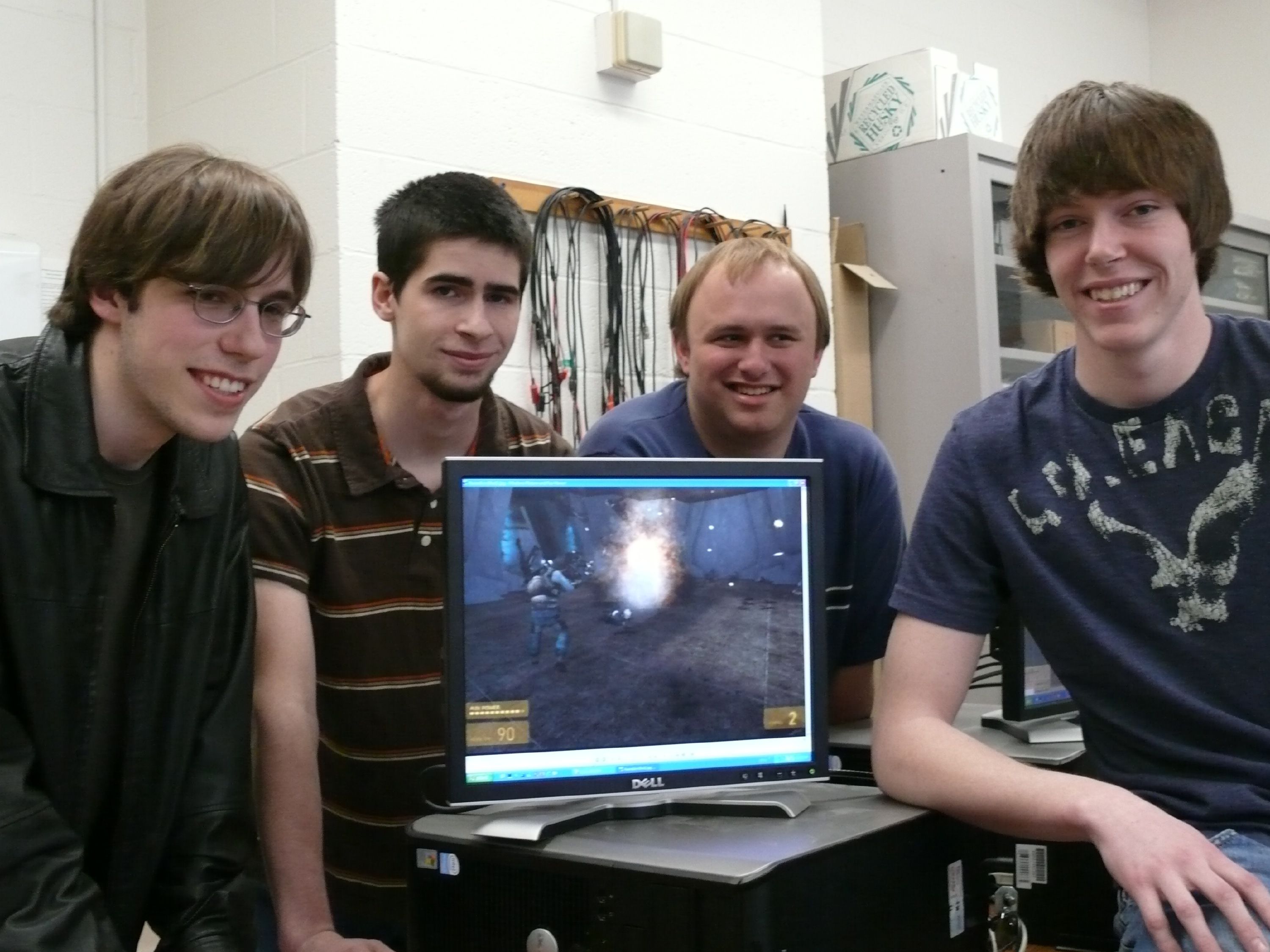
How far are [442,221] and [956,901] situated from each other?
3.22 feet

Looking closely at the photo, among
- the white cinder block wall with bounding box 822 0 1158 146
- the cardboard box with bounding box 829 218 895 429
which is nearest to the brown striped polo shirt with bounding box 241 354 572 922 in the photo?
the cardboard box with bounding box 829 218 895 429

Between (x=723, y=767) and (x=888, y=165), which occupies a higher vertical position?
(x=888, y=165)

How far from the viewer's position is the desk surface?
4.42 feet

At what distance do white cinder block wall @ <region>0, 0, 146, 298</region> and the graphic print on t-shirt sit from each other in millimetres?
1892

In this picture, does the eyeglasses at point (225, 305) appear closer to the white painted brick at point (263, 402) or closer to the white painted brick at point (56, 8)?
the white painted brick at point (263, 402)

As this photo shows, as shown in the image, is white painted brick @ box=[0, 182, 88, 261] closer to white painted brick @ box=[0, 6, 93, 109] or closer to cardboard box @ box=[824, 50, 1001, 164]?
white painted brick @ box=[0, 6, 93, 109]

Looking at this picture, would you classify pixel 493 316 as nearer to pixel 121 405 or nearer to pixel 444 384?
pixel 444 384

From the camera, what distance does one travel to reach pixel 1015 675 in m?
1.45

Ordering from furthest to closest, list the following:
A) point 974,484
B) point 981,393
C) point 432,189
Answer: point 981,393, point 432,189, point 974,484

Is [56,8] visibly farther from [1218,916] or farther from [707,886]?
[1218,916]

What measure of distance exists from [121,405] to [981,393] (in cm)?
232

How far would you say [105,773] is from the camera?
1.28m

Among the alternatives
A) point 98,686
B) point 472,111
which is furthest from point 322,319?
point 98,686

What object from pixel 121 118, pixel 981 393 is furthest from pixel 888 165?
pixel 121 118
